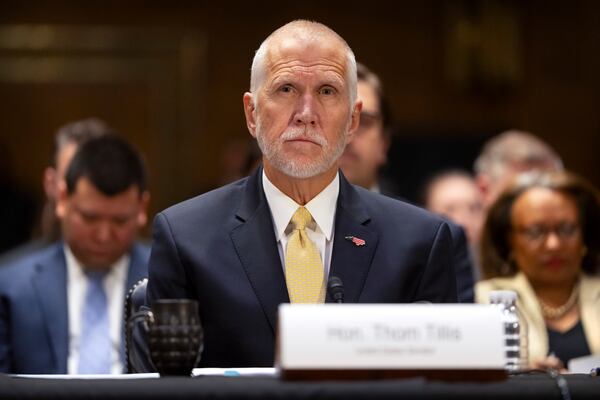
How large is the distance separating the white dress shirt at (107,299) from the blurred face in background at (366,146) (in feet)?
3.67

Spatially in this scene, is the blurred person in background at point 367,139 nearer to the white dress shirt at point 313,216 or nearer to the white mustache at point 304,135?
the white dress shirt at point 313,216

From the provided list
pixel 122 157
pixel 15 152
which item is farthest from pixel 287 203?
pixel 15 152

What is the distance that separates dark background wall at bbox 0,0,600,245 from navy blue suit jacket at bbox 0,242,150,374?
485cm

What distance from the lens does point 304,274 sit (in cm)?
351

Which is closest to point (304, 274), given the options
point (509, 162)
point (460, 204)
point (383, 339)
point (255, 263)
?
point (255, 263)

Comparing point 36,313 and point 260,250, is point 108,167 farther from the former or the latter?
point 260,250

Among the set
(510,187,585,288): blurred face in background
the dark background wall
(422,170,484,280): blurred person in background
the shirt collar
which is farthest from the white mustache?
the dark background wall

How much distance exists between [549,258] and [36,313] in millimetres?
2231

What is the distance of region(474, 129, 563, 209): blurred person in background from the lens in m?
7.01

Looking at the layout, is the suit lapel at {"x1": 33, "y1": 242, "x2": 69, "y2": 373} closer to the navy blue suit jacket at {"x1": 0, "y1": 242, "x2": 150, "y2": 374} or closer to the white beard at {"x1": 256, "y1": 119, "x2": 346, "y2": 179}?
the navy blue suit jacket at {"x1": 0, "y1": 242, "x2": 150, "y2": 374}

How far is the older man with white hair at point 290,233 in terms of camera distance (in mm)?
3480

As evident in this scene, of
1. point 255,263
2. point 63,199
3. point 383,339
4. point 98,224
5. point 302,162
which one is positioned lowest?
point 383,339

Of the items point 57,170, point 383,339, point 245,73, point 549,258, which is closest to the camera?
point 383,339

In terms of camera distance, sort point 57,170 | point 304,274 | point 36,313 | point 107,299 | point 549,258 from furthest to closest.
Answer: point 57,170
point 107,299
point 549,258
point 36,313
point 304,274
